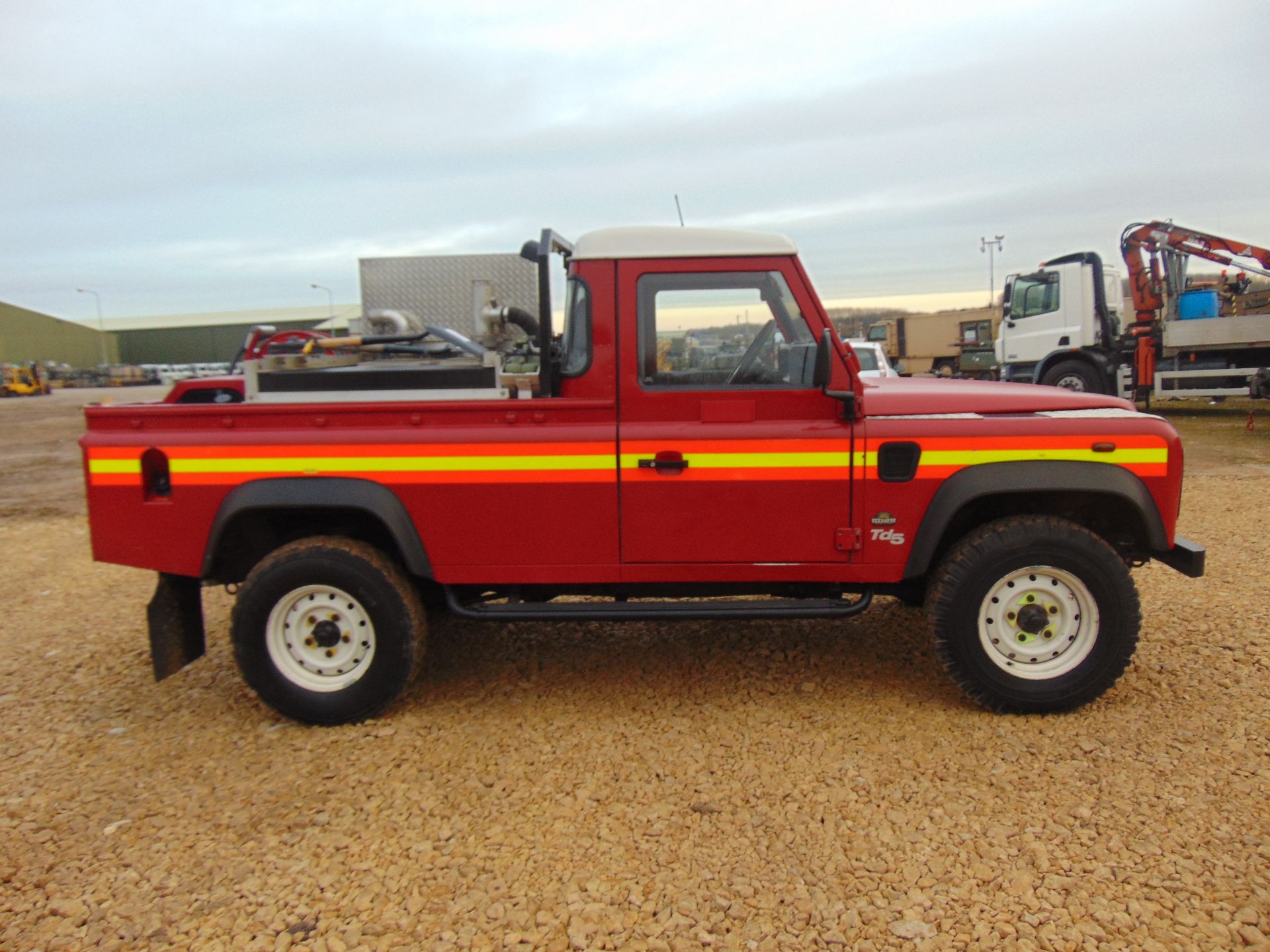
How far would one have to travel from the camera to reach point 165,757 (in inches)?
151

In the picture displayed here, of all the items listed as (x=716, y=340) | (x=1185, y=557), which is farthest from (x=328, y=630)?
(x=1185, y=557)

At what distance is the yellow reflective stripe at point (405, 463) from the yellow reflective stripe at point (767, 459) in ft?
1.39

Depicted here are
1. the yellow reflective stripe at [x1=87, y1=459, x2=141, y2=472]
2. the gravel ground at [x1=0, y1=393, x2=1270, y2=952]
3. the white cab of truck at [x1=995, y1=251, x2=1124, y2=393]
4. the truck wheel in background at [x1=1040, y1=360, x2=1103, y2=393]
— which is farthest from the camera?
the truck wheel in background at [x1=1040, y1=360, x2=1103, y2=393]

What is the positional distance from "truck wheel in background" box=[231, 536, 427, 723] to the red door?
109cm

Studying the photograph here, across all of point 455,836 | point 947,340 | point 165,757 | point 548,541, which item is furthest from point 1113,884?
point 947,340

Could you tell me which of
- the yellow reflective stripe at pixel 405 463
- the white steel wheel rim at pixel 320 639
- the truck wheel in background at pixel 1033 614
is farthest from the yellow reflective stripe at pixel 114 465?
the truck wheel in background at pixel 1033 614

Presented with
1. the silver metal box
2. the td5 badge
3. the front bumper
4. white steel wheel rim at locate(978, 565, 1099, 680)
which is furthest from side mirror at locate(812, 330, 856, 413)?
the silver metal box

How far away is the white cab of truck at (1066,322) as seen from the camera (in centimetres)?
1495

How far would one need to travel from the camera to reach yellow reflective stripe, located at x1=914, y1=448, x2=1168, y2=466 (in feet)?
12.4

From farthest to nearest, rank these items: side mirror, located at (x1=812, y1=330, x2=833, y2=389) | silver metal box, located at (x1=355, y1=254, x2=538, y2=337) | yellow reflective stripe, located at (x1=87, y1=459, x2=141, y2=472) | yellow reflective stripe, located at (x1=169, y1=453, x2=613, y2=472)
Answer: silver metal box, located at (x1=355, y1=254, x2=538, y2=337)
yellow reflective stripe, located at (x1=87, y1=459, x2=141, y2=472)
yellow reflective stripe, located at (x1=169, y1=453, x2=613, y2=472)
side mirror, located at (x1=812, y1=330, x2=833, y2=389)

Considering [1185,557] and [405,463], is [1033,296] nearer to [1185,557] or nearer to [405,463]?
[1185,557]

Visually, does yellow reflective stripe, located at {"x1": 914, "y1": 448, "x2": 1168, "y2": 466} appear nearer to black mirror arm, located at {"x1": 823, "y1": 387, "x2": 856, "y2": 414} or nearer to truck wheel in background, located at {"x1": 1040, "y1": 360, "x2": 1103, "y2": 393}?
black mirror arm, located at {"x1": 823, "y1": 387, "x2": 856, "y2": 414}

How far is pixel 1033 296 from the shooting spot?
15789 millimetres

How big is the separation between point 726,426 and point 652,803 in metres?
1.57
